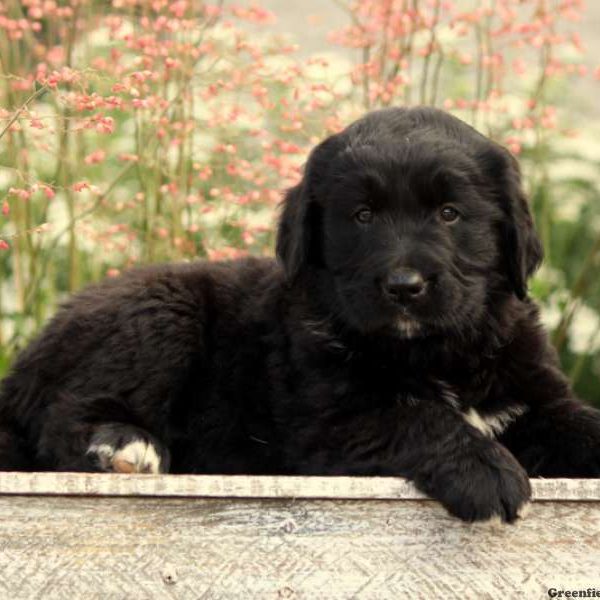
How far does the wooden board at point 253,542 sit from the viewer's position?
3057 millimetres

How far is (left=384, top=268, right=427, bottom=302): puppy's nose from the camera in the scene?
127 inches

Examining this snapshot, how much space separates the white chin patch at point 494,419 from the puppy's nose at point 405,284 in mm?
458

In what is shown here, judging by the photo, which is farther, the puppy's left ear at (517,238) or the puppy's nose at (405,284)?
the puppy's left ear at (517,238)

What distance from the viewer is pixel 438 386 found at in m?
3.56

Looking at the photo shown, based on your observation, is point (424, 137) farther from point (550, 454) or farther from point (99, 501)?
point (99, 501)

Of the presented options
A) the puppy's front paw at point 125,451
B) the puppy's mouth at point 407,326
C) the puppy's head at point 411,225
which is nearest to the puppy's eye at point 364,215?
the puppy's head at point 411,225

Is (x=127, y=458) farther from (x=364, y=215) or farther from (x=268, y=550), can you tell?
(x=364, y=215)

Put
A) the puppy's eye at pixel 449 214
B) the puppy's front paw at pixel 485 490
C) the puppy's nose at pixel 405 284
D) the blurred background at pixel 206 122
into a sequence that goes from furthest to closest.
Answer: the blurred background at pixel 206 122 → the puppy's eye at pixel 449 214 → the puppy's nose at pixel 405 284 → the puppy's front paw at pixel 485 490

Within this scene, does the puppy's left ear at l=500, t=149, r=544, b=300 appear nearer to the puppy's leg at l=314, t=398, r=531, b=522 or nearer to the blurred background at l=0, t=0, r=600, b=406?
the puppy's leg at l=314, t=398, r=531, b=522

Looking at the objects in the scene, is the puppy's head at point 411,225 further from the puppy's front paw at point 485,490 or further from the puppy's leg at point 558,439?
the puppy's front paw at point 485,490

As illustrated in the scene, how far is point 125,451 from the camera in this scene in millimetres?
3484

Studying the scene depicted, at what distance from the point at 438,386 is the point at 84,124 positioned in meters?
1.18

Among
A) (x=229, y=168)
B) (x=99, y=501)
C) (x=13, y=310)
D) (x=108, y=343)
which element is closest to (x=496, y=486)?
(x=99, y=501)

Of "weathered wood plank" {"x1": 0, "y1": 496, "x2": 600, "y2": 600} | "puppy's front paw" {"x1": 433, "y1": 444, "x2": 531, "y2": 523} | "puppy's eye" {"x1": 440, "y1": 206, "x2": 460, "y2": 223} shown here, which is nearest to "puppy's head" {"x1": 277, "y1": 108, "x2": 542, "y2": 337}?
"puppy's eye" {"x1": 440, "y1": 206, "x2": 460, "y2": 223}
